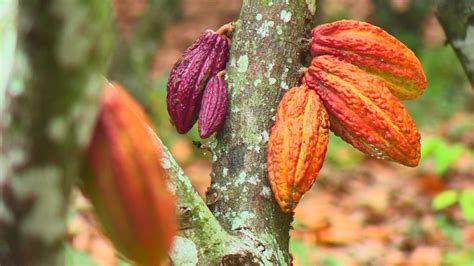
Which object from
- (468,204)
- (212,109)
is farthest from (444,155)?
(212,109)

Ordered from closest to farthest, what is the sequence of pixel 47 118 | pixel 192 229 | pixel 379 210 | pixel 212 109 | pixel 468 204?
pixel 47 118
pixel 192 229
pixel 212 109
pixel 468 204
pixel 379 210

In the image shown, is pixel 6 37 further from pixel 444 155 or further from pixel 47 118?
pixel 444 155

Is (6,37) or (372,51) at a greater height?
(6,37)

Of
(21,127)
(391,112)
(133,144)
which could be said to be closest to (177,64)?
(391,112)

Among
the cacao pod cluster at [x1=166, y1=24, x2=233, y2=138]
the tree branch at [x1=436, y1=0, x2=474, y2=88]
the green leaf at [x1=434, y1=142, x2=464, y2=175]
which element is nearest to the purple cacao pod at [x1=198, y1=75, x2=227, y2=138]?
the cacao pod cluster at [x1=166, y1=24, x2=233, y2=138]

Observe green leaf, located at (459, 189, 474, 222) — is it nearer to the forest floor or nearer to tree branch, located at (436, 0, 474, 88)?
the forest floor

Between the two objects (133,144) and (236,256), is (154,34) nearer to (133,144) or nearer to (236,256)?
(236,256)

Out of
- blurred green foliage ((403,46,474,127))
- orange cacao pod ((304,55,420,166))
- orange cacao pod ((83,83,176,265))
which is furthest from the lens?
blurred green foliage ((403,46,474,127))
